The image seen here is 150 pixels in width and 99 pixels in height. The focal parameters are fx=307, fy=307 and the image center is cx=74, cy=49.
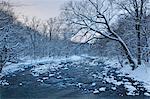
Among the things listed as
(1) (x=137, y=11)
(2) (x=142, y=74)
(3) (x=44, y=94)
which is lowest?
(3) (x=44, y=94)

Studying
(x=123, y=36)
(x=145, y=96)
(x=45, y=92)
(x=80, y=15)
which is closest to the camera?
(x=145, y=96)

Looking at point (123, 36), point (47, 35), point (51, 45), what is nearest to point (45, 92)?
point (123, 36)

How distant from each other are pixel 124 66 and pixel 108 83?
8.97 m

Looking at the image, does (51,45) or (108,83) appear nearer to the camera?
(108,83)

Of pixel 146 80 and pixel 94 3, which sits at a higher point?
pixel 94 3

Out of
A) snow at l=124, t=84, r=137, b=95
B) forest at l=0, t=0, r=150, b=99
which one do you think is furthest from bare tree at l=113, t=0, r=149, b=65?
snow at l=124, t=84, r=137, b=95


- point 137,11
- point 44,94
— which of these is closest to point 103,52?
point 137,11

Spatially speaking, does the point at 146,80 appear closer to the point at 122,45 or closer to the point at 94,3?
the point at 122,45

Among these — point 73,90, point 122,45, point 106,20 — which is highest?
point 106,20

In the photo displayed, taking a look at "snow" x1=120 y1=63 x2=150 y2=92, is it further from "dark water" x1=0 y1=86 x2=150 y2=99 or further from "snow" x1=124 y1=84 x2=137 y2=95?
"dark water" x1=0 y1=86 x2=150 y2=99

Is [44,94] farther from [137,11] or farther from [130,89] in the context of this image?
[137,11]

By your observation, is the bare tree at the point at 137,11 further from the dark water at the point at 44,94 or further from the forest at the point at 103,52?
the dark water at the point at 44,94

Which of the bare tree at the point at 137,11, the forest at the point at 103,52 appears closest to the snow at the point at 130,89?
the forest at the point at 103,52

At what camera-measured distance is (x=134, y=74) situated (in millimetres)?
27516
